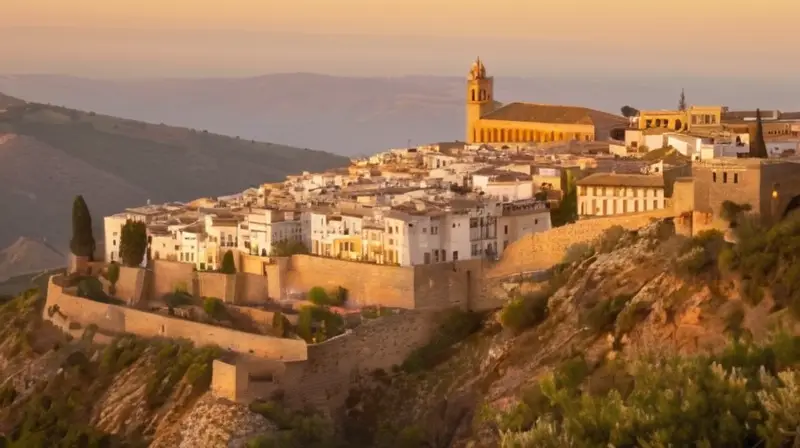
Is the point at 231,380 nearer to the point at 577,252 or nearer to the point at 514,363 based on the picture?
the point at 514,363

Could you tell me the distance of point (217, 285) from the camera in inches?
1385

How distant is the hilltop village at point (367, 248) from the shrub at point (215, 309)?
4cm

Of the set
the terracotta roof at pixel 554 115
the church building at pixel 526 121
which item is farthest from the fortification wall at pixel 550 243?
the terracotta roof at pixel 554 115

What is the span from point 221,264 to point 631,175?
8.24 metres

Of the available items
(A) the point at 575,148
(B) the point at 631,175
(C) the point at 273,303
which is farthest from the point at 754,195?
(A) the point at 575,148

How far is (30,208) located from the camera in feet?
303

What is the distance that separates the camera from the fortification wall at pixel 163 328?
31.5m

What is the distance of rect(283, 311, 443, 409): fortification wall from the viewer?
31.1 metres

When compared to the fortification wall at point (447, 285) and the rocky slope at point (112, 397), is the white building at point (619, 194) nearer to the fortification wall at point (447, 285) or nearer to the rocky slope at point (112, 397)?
the fortification wall at point (447, 285)

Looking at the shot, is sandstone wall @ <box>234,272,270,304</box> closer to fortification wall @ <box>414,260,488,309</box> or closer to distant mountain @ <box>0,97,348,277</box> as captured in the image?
fortification wall @ <box>414,260,488,309</box>

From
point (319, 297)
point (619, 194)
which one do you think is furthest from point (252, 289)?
point (619, 194)

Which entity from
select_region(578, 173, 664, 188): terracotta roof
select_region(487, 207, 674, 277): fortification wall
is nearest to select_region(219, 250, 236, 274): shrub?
select_region(487, 207, 674, 277): fortification wall

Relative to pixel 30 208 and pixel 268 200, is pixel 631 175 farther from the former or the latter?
pixel 30 208

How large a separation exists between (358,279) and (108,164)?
75204 mm
